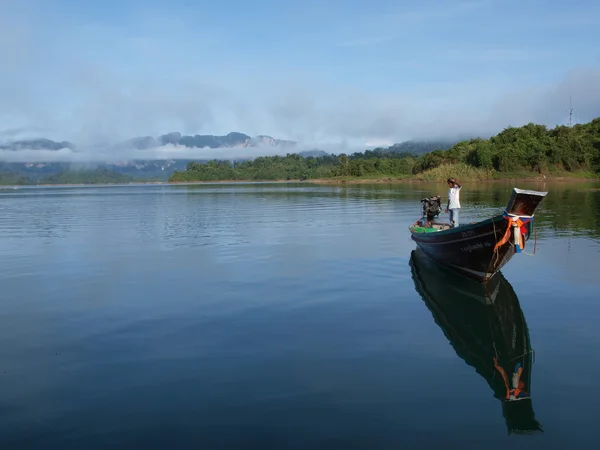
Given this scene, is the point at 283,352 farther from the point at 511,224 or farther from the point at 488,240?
the point at 488,240

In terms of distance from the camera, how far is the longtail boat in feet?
46.5

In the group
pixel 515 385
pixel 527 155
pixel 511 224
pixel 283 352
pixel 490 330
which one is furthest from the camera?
pixel 527 155

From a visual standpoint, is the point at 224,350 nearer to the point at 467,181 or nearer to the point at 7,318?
the point at 7,318

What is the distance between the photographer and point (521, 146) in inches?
4309

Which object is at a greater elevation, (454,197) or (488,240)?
(454,197)

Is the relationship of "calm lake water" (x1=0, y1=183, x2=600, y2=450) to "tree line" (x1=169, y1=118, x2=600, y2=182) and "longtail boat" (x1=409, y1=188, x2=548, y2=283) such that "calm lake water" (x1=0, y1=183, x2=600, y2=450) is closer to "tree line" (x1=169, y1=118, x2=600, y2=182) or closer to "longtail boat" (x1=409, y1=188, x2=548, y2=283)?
"longtail boat" (x1=409, y1=188, x2=548, y2=283)

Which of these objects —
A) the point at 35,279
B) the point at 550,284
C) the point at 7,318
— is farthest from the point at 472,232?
the point at 35,279

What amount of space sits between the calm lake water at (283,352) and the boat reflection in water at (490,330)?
0.31 feet

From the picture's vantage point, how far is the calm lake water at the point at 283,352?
24.9 feet

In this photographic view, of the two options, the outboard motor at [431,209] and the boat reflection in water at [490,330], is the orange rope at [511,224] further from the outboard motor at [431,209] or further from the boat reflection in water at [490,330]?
the outboard motor at [431,209]

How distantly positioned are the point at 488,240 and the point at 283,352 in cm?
783

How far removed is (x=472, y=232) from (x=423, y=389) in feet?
26.8

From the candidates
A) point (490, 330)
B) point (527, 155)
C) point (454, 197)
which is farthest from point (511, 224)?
point (527, 155)

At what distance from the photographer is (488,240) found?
15.2 meters
